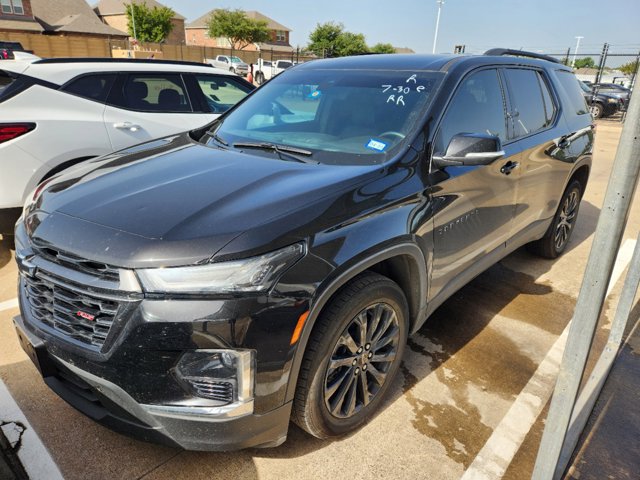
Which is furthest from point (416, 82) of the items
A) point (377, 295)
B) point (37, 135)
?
point (37, 135)

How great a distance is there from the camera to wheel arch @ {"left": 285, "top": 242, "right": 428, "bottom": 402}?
190 centimetres

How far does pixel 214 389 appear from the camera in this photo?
1802 mm

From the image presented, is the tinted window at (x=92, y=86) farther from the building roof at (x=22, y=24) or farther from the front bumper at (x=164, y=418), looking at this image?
the building roof at (x=22, y=24)

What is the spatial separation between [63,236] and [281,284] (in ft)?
3.09

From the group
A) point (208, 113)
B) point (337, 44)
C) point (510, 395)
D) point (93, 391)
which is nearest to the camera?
point (93, 391)

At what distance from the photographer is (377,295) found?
88.7 inches

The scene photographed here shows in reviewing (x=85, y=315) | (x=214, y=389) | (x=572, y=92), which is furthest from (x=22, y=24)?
(x=214, y=389)

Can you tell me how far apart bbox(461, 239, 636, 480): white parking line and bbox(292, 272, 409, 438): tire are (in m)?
0.58

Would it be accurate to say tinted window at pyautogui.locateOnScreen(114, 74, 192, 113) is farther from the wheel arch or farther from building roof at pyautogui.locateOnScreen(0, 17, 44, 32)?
building roof at pyautogui.locateOnScreen(0, 17, 44, 32)

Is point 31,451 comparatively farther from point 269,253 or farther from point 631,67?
point 631,67

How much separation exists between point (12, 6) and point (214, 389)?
5732 centimetres

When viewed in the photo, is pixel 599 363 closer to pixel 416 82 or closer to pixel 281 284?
pixel 416 82

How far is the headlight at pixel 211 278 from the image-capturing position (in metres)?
1.73

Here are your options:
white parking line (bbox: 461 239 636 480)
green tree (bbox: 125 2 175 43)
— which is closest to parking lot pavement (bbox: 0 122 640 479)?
white parking line (bbox: 461 239 636 480)
